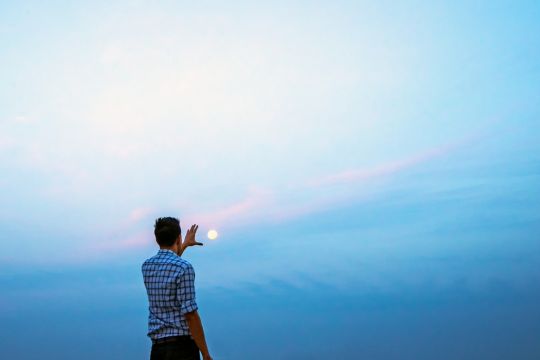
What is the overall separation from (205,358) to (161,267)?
963mm

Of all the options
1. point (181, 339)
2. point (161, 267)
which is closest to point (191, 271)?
point (161, 267)

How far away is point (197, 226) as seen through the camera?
6.92m

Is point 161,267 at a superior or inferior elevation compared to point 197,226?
inferior

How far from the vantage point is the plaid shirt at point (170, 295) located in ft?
18.7

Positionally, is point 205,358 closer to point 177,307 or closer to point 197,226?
point 177,307

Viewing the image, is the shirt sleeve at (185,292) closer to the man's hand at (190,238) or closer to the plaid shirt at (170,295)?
the plaid shirt at (170,295)

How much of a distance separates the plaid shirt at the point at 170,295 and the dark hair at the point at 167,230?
0.50ft

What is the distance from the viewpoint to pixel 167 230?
5.84 m

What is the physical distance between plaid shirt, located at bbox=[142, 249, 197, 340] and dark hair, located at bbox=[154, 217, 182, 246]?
0.50 ft

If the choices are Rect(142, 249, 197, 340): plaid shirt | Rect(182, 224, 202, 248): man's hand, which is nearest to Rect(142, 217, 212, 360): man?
Rect(142, 249, 197, 340): plaid shirt

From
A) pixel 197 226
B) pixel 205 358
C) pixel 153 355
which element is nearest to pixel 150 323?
pixel 153 355

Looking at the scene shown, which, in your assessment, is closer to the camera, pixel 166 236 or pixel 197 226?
pixel 166 236

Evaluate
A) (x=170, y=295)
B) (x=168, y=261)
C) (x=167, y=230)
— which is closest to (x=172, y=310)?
(x=170, y=295)

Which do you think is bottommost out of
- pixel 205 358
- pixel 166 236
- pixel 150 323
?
pixel 205 358
